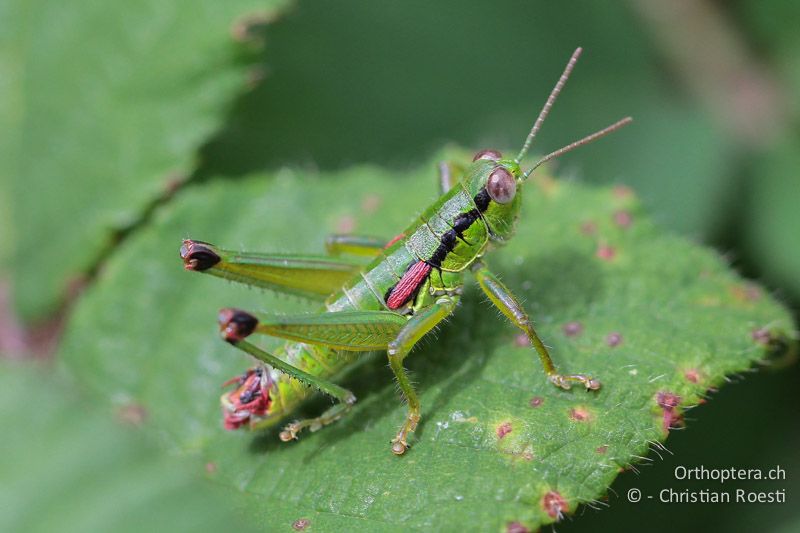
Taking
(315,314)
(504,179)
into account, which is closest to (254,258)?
(315,314)

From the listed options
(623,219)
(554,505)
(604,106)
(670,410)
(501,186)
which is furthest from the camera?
(604,106)

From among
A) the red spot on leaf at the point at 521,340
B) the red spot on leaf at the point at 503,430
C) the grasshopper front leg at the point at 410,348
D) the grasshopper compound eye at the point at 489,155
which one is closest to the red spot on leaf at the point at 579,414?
the red spot on leaf at the point at 503,430

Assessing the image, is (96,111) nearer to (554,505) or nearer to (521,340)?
(521,340)

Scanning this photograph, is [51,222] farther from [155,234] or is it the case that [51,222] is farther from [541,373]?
[541,373]

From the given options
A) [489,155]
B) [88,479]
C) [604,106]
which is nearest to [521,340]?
[489,155]

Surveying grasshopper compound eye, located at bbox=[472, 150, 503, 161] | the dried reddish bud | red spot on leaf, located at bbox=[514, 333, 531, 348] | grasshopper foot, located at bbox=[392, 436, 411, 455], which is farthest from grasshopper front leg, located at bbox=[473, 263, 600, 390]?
the dried reddish bud

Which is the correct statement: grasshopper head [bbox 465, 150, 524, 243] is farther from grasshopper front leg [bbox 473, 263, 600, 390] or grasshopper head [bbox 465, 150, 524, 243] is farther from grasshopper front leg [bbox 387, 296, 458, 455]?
grasshopper front leg [bbox 387, 296, 458, 455]

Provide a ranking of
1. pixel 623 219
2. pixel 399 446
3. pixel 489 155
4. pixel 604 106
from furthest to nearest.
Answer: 1. pixel 604 106
2. pixel 623 219
3. pixel 489 155
4. pixel 399 446
